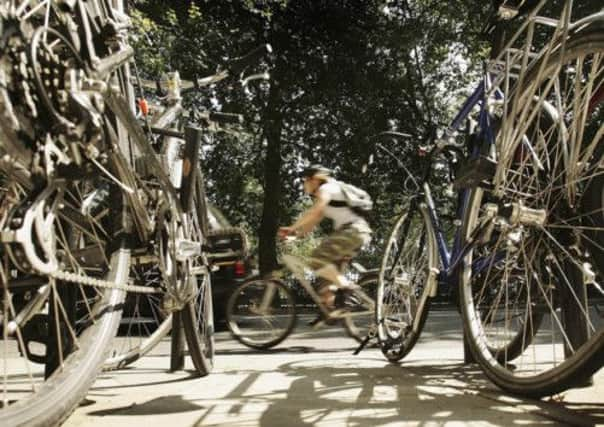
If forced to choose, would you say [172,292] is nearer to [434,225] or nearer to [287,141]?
[434,225]

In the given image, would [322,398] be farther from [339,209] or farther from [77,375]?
[339,209]

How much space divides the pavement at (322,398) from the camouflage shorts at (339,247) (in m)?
2.61

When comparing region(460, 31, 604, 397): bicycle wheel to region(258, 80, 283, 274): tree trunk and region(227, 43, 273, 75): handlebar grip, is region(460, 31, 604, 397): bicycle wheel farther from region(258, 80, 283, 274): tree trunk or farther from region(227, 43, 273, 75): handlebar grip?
region(258, 80, 283, 274): tree trunk

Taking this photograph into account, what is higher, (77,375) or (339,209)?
(339,209)

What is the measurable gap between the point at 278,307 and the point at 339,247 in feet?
3.62

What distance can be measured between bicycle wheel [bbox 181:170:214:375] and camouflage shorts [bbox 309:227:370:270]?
300cm

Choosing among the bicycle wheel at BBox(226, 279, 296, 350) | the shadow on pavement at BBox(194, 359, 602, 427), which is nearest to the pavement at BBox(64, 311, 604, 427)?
the shadow on pavement at BBox(194, 359, 602, 427)

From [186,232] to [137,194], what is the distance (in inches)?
29.0

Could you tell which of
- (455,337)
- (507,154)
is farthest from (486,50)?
(507,154)

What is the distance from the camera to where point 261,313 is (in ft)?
23.8

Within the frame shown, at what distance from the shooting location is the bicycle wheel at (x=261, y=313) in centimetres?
703

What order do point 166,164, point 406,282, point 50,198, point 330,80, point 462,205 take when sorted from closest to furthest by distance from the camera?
1. point 50,198
2. point 166,164
3. point 462,205
4. point 406,282
5. point 330,80

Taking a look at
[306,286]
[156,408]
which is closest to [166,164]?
[156,408]

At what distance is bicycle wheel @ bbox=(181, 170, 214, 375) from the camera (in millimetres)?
3367
